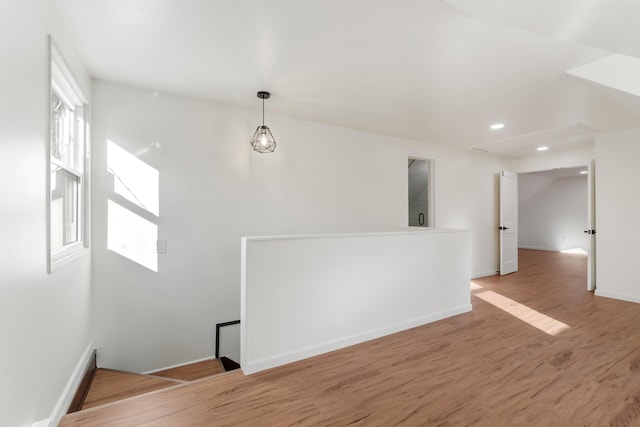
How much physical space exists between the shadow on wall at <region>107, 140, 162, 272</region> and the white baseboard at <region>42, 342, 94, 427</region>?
888 millimetres

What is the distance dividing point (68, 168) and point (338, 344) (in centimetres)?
271

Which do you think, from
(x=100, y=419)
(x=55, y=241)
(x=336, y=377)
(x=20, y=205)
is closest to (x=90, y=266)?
(x=55, y=241)

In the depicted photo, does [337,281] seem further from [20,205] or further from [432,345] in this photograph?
[20,205]

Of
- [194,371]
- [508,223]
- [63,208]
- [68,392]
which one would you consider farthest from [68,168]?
[508,223]

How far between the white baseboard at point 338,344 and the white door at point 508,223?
3325 millimetres

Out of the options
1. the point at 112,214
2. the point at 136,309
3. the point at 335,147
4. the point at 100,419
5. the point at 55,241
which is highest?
the point at 335,147

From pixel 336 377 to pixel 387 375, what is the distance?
41cm

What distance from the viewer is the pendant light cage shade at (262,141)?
3.49 m

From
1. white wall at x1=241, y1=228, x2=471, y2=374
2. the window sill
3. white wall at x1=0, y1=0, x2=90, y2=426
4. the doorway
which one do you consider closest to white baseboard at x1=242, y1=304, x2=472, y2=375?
white wall at x1=241, y1=228, x2=471, y2=374

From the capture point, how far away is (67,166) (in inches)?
91.9

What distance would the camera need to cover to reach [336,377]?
91.1 inches

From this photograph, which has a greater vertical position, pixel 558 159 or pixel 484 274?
pixel 558 159

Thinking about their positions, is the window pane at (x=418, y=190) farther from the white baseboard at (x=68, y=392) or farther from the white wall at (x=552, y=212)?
the white baseboard at (x=68, y=392)

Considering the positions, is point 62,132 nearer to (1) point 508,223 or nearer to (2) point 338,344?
(2) point 338,344
